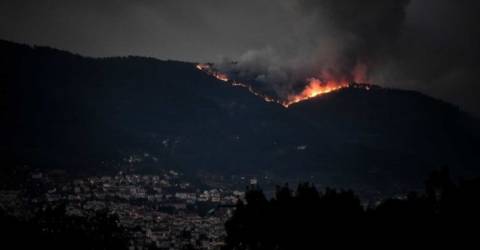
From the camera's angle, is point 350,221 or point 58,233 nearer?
point 350,221

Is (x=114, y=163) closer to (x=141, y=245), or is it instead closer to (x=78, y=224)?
(x=141, y=245)

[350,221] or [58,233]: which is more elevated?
[350,221]

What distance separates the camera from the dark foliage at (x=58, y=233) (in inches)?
1744

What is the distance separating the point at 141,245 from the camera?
222 ft

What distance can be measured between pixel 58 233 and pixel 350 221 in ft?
74.2

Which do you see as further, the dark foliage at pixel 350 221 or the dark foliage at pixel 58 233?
the dark foliage at pixel 58 233

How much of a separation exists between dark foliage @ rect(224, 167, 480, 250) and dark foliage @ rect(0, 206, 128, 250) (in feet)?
36.5

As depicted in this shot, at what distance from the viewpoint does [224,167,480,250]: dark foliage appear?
127 feet

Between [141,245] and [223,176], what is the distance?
91700 mm

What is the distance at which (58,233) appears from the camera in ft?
167

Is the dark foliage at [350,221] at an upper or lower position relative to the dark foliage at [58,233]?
upper

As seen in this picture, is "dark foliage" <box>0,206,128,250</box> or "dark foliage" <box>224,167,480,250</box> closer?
"dark foliage" <box>224,167,480,250</box>

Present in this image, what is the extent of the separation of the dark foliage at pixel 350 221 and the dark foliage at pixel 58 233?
1114 centimetres

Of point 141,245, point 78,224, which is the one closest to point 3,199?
point 141,245
